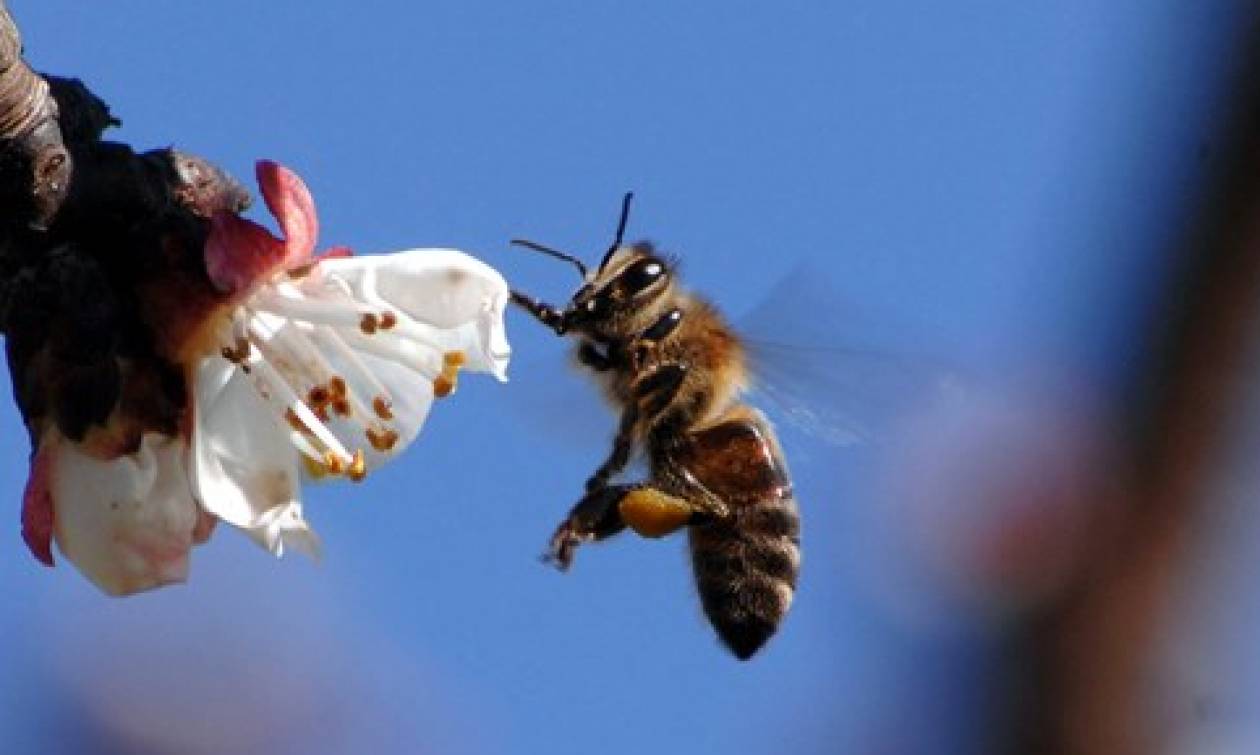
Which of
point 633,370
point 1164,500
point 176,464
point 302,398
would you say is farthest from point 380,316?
point 1164,500

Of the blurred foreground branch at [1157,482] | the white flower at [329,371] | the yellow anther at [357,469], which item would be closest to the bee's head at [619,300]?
the white flower at [329,371]

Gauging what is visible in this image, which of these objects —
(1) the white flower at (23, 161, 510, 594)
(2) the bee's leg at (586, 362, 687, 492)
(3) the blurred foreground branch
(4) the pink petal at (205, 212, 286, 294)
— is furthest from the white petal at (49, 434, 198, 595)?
(3) the blurred foreground branch

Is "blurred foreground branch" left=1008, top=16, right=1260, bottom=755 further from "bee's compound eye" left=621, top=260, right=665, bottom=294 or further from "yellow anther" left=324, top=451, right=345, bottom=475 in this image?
"bee's compound eye" left=621, top=260, right=665, bottom=294

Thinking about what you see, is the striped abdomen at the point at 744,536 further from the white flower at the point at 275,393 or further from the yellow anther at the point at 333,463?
the yellow anther at the point at 333,463

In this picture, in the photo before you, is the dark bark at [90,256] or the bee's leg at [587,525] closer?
the dark bark at [90,256]

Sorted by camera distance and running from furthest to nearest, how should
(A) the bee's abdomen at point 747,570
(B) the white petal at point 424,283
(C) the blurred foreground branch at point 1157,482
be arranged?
(A) the bee's abdomen at point 747,570 → (B) the white petal at point 424,283 → (C) the blurred foreground branch at point 1157,482

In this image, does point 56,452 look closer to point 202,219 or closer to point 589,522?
point 202,219
